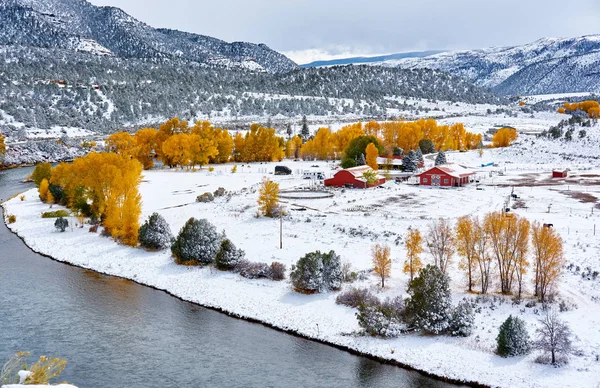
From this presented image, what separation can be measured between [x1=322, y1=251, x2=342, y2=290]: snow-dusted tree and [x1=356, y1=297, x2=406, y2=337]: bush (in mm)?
5159

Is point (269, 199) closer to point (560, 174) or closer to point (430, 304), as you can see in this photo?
point (430, 304)

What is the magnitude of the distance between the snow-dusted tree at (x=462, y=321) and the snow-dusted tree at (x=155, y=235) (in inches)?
1033

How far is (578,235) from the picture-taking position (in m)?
44.8

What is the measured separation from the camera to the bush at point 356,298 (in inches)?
1309

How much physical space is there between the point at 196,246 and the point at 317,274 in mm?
11303

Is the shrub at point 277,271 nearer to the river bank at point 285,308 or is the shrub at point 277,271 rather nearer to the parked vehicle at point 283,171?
the river bank at point 285,308

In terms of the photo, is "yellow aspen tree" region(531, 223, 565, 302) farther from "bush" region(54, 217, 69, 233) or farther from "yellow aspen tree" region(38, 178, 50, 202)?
"yellow aspen tree" region(38, 178, 50, 202)

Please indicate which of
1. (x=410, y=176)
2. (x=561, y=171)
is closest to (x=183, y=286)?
(x=410, y=176)

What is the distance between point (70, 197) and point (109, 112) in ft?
438

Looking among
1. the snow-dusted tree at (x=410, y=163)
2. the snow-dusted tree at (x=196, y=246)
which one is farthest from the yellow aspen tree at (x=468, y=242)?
the snow-dusted tree at (x=410, y=163)

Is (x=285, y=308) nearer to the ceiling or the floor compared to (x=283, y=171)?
nearer to the floor

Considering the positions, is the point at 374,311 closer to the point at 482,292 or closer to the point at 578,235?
the point at 482,292

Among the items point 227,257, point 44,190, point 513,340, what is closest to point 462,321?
point 513,340

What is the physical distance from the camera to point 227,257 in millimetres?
40750
